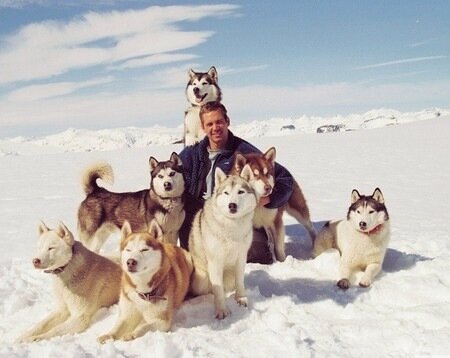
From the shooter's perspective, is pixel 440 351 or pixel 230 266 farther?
pixel 230 266

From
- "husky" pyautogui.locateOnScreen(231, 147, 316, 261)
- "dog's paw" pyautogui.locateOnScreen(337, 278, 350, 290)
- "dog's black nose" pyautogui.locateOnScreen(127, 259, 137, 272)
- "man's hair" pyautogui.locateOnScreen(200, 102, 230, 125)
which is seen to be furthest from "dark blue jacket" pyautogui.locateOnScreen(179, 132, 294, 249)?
"dog's black nose" pyautogui.locateOnScreen(127, 259, 137, 272)

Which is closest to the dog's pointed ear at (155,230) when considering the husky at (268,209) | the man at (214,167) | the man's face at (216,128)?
the husky at (268,209)

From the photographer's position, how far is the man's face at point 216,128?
4418mm

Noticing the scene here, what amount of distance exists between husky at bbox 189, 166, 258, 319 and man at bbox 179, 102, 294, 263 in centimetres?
65

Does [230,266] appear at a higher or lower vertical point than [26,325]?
higher

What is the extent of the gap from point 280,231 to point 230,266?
3.51 feet

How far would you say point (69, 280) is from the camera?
11.1 feet

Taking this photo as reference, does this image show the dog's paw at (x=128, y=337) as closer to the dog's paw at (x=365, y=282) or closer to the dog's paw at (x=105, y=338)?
the dog's paw at (x=105, y=338)

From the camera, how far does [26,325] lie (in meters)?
3.53

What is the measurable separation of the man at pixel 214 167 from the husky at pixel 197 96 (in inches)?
11.9

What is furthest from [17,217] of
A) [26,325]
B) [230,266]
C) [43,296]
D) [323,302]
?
[323,302]

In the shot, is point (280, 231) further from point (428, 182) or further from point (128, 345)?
point (428, 182)

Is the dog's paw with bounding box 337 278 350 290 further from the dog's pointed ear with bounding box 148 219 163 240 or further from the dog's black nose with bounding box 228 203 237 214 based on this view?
the dog's pointed ear with bounding box 148 219 163 240

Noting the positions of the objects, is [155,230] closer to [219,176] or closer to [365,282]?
[219,176]
